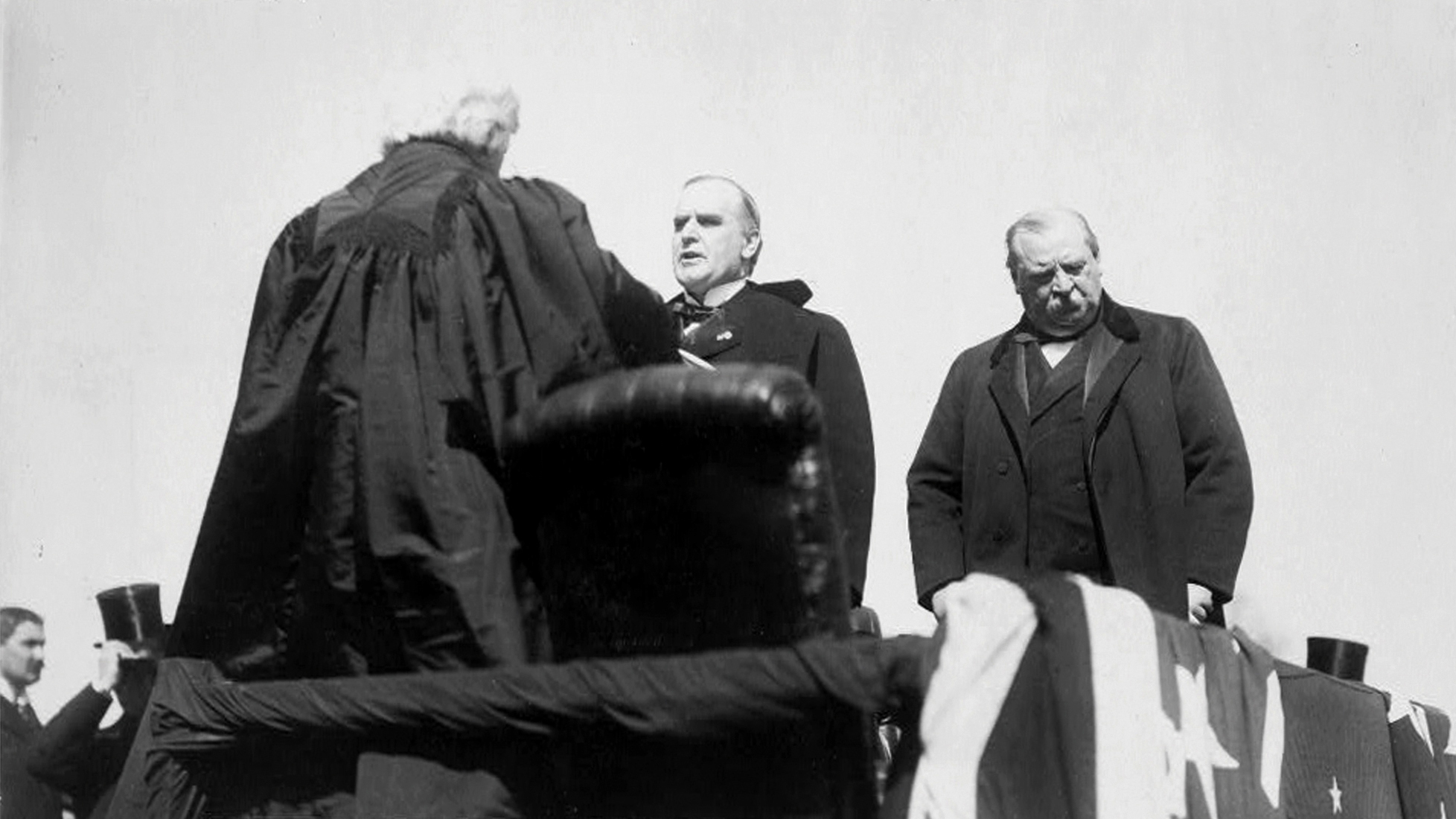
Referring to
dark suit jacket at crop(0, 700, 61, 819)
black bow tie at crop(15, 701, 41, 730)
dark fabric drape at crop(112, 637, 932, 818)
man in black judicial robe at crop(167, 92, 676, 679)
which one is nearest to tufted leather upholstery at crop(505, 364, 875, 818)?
dark fabric drape at crop(112, 637, 932, 818)

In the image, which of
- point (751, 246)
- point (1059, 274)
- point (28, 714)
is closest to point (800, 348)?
point (751, 246)

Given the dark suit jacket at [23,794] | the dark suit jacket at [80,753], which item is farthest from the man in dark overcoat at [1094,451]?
the dark suit jacket at [23,794]

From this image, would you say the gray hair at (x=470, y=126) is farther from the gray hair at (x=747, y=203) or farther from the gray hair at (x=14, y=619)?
the gray hair at (x=14, y=619)

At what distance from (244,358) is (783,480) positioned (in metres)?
1.30

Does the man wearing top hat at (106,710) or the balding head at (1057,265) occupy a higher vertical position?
the balding head at (1057,265)

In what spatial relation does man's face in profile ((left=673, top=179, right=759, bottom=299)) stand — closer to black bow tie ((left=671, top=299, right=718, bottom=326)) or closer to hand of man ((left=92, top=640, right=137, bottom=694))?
black bow tie ((left=671, top=299, right=718, bottom=326))

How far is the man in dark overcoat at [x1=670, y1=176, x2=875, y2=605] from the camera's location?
14.8 feet

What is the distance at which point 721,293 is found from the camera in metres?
4.81

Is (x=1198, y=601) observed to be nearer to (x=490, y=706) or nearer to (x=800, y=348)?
(x=800, y=348)

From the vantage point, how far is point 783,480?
9.39 feet

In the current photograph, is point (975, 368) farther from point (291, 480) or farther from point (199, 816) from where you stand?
point (199, 816)

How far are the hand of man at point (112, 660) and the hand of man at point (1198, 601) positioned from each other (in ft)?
8.41

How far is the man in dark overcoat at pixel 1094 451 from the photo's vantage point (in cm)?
Answer: 436

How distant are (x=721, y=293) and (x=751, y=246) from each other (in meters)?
0.19
